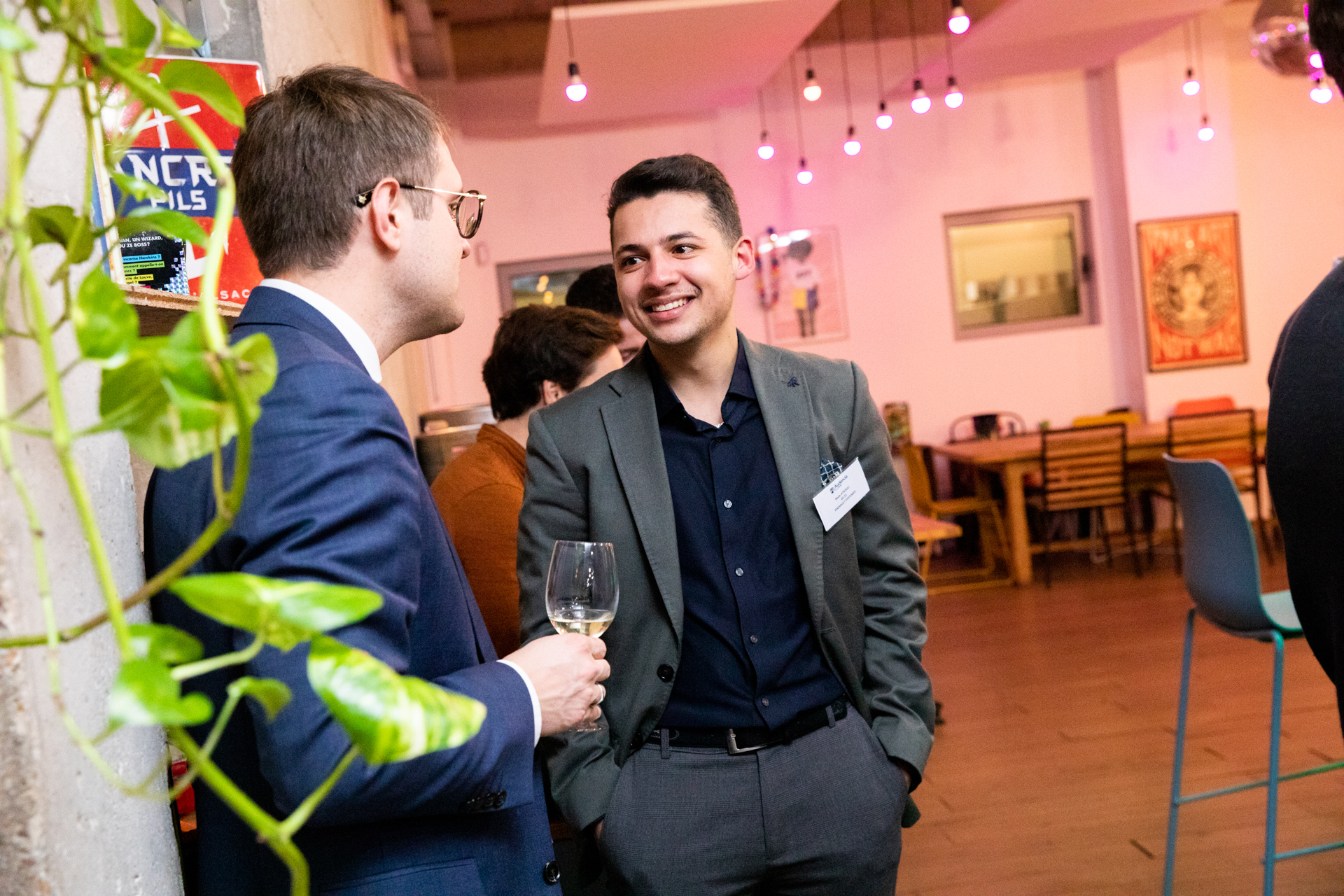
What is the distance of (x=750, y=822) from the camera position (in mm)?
1710

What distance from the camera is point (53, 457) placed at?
32.9 inches

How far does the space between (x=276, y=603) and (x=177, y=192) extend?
1451mm

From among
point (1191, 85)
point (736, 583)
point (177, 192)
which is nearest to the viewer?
point (177, 192)

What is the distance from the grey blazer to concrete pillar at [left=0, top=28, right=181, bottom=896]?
83 centimetres

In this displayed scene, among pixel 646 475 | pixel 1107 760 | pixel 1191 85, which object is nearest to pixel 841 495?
pixel 646 475

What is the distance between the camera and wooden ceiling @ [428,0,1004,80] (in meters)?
8.17

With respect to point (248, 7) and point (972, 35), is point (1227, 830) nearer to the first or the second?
point (248, 7)

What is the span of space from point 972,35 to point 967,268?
207cm

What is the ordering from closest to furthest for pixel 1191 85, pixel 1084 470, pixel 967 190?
pixel 1084 470 → pixel 1191 85 → pixel 967 190

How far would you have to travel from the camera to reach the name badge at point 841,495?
1831mm

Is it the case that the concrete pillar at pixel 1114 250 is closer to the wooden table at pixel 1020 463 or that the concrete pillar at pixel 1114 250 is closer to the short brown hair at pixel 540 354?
the wooden table at pixel 1020 463

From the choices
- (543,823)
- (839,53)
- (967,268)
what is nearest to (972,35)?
(839,53)

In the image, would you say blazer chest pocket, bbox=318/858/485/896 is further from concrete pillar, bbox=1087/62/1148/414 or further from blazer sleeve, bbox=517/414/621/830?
concrete pillar, bbox=1087/62/1148/414

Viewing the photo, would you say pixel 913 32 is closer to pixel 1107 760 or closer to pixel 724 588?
pixel 1107 760
